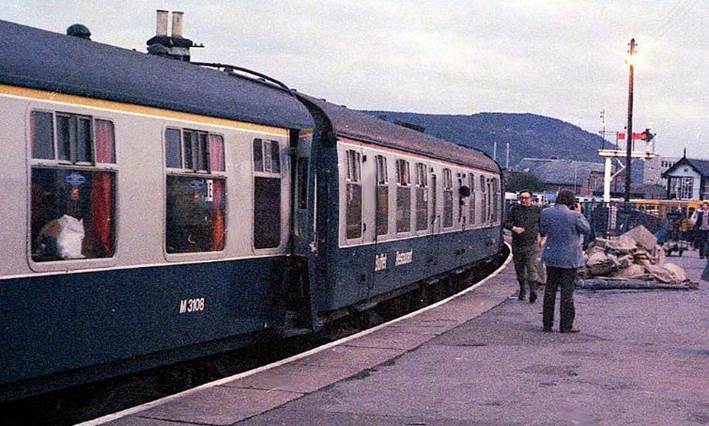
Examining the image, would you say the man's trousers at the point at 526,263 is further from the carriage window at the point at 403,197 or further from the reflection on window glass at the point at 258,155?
the reflection on window glass at the point at 258,155

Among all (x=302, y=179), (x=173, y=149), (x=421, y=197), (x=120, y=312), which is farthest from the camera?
(x=421, y=197)

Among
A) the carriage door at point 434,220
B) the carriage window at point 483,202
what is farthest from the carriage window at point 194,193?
the carriage window at point 483,202

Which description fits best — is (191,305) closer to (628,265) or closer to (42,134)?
(42,134)

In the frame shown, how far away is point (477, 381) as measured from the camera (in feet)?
33.8

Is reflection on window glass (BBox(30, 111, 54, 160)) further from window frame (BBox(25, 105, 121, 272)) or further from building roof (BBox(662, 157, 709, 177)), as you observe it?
building roof (BBox(662, 157, 709, 177))

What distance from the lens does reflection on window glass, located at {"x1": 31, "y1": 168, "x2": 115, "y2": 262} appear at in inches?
309

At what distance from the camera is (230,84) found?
11.4 m

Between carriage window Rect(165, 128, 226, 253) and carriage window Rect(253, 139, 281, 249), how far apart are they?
767mm

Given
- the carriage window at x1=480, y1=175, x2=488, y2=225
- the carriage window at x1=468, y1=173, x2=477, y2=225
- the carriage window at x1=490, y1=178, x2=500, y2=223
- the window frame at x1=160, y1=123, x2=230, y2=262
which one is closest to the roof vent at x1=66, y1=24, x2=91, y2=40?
the window frame at x1=160, y1=123, x2=230, y2=262

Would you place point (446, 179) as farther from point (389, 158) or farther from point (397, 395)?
point (397, 395)

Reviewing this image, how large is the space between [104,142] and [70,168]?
1.65 ft


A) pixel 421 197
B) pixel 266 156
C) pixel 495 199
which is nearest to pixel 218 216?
pixel 266 156

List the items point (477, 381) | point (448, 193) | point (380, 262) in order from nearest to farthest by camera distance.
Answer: point (477, 381)
point (380, 262)
point (448, 193)

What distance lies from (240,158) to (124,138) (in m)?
2.06
